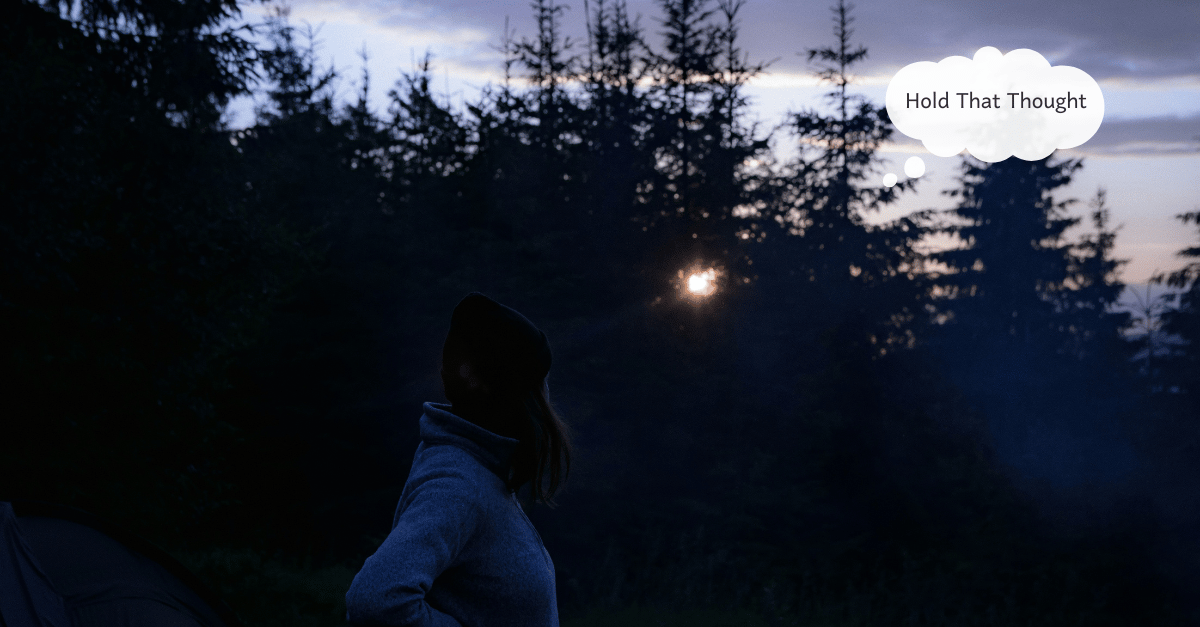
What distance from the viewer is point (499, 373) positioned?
2023 millimetres

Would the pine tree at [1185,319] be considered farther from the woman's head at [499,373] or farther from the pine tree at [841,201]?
the woman's head at [499,373]

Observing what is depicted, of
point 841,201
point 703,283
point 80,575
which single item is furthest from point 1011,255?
point 80,575

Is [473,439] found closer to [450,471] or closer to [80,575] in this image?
[450,471]

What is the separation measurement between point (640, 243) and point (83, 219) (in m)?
16.2

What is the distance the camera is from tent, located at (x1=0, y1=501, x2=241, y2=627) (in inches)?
189

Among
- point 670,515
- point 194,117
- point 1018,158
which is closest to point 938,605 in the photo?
point 670,515

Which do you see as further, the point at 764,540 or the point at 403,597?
the point at 764,540

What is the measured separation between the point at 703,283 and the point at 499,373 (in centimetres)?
2228

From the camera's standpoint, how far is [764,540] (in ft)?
70.4

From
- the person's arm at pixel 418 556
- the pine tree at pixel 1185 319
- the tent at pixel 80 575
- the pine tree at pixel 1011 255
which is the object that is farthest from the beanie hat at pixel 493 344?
the pine tree at pixel 1011 255

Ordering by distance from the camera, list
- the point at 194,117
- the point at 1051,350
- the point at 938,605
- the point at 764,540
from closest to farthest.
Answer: the point at 194,117
the point at 938,605
the point at 764,540
the point at 1051,350

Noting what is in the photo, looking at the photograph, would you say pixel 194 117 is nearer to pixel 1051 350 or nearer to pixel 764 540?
pixel 764 540

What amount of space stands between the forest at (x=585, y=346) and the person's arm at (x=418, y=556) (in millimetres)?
6571

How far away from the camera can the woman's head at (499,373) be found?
2006 millimetres
